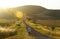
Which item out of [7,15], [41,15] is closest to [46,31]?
[41,15]

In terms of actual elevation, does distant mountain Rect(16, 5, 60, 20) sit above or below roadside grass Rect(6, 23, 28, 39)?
above

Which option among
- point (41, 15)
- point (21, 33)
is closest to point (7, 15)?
point (21, 33)

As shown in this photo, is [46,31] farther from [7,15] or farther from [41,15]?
[7,15]

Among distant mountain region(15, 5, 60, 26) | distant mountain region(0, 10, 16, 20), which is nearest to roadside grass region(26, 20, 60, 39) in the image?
distant mountain region(15, 5, 60, 26)

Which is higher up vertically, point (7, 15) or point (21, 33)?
point (7, 15)

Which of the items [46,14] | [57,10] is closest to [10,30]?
[46,14]

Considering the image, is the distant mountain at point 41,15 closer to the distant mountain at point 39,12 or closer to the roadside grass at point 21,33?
the distant mountain at point 39,12

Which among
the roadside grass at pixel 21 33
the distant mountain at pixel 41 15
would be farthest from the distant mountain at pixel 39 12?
the roadside grass at pixel 21 33

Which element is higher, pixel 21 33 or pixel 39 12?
pixel 39 12

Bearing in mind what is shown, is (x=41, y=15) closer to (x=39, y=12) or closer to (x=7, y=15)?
(x=39, y=12)

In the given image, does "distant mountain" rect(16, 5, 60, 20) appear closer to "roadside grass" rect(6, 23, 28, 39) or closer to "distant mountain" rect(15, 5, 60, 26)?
"distant mountain" rect(15, 5, 60, 26)

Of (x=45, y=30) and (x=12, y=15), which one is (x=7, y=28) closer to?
(x=12, y=15)
